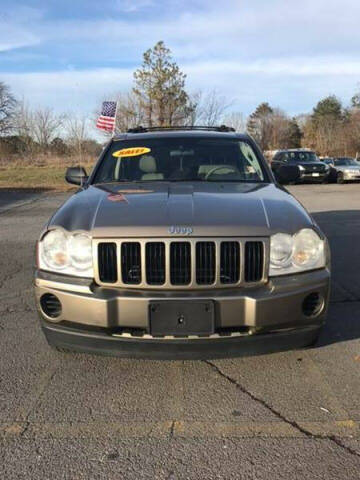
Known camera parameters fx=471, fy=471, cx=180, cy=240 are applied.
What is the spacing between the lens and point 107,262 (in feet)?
9.40

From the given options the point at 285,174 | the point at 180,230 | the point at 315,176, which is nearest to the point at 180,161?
the point at 285,174

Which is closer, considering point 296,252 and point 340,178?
point 296,252

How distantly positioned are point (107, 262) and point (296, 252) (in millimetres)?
1176

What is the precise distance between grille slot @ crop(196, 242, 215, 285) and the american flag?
45.6 feet

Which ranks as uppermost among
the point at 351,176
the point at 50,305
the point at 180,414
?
the point at 50,305

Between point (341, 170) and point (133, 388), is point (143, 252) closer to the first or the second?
point (133, 388)

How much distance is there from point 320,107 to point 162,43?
58221 millimetres

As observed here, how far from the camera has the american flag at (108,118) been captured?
52.9ft

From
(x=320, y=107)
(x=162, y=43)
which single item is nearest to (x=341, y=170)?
(x=162, y=43)

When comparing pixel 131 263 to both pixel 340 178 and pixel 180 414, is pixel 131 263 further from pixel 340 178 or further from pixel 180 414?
pixel 340 178

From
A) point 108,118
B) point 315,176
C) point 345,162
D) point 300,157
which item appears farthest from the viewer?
point 345,162

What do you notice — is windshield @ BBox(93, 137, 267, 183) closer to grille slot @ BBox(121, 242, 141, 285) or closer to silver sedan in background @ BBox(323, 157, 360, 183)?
grille slot @ BBox(121, 242, 141, 285)

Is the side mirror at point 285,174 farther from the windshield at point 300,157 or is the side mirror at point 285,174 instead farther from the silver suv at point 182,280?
the windshield at point 300,157

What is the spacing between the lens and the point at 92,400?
2906 millimetres
